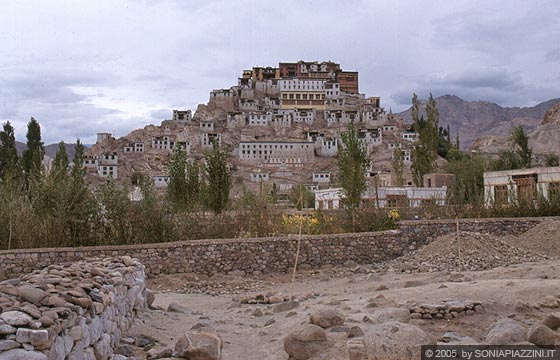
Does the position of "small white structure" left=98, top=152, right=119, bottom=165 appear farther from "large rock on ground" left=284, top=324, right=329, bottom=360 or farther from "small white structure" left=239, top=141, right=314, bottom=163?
"large rock on ground" left=284, top=324, right=329, bottom=360

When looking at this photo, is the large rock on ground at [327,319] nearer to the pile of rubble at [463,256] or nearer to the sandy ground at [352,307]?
the sandy ground at [352,307]

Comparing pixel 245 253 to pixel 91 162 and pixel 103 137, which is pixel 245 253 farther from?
pixel 103 137

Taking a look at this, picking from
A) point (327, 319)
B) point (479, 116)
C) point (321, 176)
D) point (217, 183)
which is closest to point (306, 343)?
point (327, 319)

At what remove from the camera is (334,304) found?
8781 millimetres

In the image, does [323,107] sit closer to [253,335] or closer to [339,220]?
[339,220]

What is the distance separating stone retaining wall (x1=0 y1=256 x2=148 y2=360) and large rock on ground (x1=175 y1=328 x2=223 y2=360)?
78 centimetres

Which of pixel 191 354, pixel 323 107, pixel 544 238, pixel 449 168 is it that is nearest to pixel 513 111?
pixel 323 107

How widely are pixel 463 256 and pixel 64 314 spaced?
1111 cm

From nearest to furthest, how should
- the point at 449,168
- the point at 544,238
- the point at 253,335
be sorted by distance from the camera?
the point at 253,335 → the point at 544,238 → the point at 449,168

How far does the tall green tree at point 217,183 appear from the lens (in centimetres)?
1781

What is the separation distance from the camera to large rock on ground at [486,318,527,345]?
5.52 meters

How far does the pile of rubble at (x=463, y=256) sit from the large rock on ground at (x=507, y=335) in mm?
6864

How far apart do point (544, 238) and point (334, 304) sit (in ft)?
30.7

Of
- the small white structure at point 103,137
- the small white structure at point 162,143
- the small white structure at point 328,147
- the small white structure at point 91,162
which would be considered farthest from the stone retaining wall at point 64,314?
the small white structure at point 103,137
